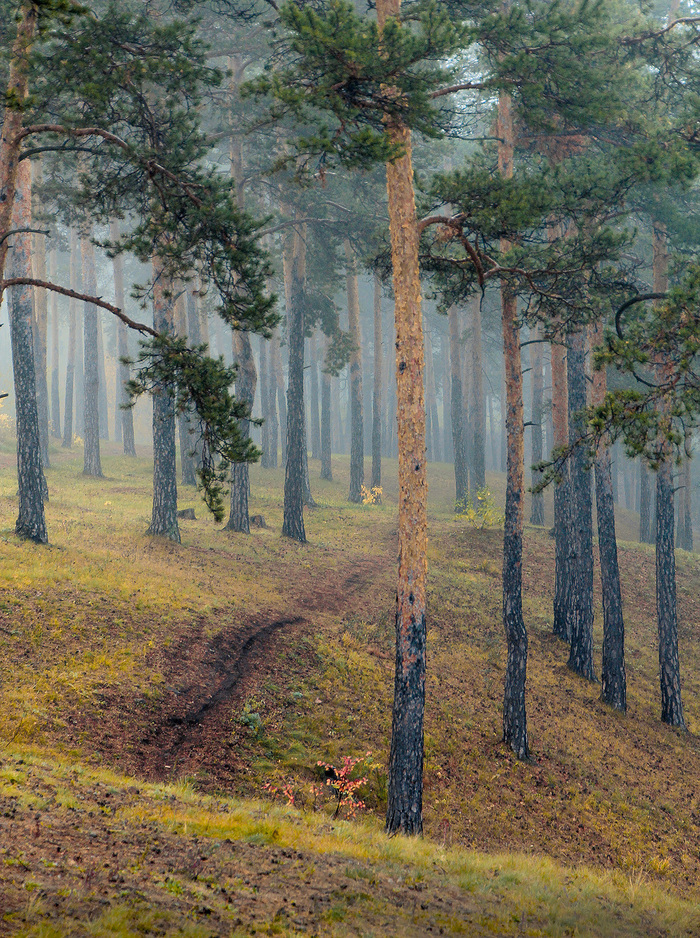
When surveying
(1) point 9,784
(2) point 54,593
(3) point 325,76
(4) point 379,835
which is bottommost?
(4) point 379,835

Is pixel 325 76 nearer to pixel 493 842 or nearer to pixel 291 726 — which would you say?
pixel 291 726

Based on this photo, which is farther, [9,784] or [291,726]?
[291,726]

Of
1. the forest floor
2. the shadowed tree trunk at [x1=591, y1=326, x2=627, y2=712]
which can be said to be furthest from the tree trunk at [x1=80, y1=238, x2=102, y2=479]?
the shadowed tree trunk at [x1=591, y1=326, x2=627, y2=712]

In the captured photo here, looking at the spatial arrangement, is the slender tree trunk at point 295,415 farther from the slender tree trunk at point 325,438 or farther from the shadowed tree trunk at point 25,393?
the slender tree trunk at point 325,438

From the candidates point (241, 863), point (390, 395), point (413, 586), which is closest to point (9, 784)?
point (241, 863)

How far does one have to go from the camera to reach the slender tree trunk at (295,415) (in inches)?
878

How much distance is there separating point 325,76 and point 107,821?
820cm

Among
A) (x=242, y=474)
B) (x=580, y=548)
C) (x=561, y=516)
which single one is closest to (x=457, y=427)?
(x=242, y=474)

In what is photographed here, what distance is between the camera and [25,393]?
1534cm

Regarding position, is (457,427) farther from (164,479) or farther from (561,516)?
(164,479)

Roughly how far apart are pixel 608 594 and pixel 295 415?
1155 cm

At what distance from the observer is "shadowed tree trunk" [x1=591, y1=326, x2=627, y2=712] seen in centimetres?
1520

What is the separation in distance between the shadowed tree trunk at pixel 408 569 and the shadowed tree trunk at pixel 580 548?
8.11 meters

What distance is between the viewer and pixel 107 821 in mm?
6438
